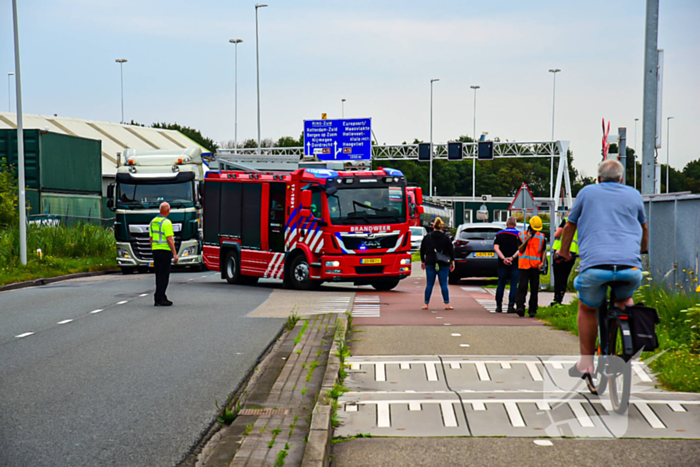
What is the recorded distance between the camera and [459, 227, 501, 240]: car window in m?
21.8

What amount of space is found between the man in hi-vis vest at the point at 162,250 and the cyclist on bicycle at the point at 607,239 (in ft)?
32.5

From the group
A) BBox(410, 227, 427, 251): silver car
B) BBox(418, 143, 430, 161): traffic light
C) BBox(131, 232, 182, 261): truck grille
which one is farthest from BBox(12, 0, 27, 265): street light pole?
BBox(418, 143, 430, 161): traffic light

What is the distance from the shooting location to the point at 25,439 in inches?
224

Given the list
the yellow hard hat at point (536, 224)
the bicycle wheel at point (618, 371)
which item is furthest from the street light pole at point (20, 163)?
the bicycle wheel at point (618, 371)

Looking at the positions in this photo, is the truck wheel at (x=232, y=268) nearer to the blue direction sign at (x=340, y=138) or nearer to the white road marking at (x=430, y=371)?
the white road marking at (x=430, y=371)

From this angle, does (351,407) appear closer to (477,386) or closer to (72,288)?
(477,386)

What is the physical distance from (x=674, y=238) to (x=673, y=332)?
9.33 feet

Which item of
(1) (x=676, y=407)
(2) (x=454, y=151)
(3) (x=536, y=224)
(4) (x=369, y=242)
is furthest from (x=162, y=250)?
(2) (x=454, y=151)

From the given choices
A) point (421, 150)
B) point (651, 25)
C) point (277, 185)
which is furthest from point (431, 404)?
point (421, 150)

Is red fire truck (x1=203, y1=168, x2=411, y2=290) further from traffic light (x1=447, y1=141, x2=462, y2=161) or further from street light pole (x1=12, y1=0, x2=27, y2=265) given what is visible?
traffic light (x1=447, y1=141, x2=462, y2=161)

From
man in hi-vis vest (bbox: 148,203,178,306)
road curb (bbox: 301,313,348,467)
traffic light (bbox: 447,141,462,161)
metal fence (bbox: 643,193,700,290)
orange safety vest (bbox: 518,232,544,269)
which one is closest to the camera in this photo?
road curb (bbox: 301,313,348,467)

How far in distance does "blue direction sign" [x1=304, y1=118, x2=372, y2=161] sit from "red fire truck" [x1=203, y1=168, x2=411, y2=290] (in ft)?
72.2

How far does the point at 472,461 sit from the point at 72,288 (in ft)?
52.0

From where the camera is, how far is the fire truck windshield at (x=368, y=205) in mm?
18766
